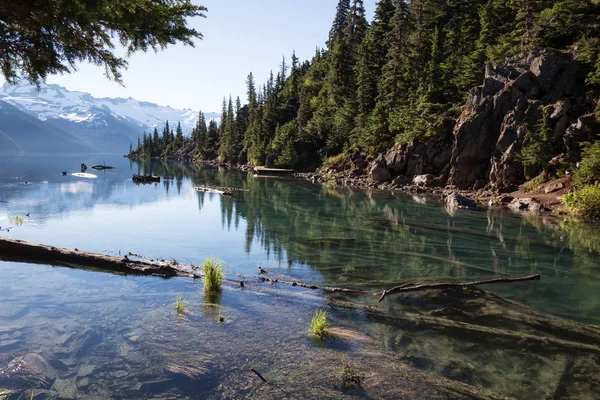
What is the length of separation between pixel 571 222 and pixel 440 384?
88.7ft

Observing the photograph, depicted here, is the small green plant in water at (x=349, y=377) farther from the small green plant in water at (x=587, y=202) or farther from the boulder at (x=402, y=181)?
the boulder at (x=402, y=181)

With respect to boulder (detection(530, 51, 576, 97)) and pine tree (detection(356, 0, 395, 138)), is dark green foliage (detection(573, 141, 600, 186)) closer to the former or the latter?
boulder (detection(530, 51, 576, 97))

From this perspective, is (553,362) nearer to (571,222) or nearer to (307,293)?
(307,293)

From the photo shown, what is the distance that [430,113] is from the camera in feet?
183

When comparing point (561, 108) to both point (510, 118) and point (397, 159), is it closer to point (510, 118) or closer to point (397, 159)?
point (510, 118)

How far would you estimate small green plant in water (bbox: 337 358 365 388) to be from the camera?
7.30 meters

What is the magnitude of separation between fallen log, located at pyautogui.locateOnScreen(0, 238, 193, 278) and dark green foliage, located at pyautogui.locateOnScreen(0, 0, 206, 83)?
768 centimetres

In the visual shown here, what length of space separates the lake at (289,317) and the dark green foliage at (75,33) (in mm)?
6131

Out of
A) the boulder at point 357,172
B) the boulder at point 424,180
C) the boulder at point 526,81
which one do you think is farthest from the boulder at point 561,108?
the boulder at point 357,172

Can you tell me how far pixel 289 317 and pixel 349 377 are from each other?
3389 mm

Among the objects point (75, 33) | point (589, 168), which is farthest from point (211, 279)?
point (589, 168)

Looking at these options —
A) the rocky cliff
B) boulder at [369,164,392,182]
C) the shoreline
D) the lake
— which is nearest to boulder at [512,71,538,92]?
the rocky cliff

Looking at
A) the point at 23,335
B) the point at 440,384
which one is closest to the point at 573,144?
the point at 440,384

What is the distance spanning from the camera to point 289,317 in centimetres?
1055
